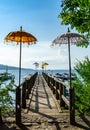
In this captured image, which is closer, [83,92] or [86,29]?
[86,29]

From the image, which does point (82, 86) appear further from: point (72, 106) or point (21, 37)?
point (21, 37)

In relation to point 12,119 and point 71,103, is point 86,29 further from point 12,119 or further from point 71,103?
point 12,119

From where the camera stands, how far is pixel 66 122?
9125 mm

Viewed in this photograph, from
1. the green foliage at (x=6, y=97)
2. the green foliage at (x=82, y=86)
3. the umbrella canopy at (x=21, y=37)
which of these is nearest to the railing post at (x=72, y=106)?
the green foliage at (x=82, y=86)

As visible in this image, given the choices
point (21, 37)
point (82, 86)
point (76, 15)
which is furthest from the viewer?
point (21, 37)

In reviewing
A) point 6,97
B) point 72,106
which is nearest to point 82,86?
point 72,106

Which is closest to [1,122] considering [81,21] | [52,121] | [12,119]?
[12,119]

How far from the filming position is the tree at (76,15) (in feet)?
28.0

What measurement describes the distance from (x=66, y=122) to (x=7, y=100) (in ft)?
6.46

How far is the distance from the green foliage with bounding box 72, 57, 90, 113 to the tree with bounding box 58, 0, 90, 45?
81.8 inches

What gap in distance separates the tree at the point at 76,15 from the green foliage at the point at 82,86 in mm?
2078

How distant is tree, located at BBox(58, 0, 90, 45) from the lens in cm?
855

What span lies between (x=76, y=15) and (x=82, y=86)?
126 inches

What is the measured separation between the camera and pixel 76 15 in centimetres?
895
